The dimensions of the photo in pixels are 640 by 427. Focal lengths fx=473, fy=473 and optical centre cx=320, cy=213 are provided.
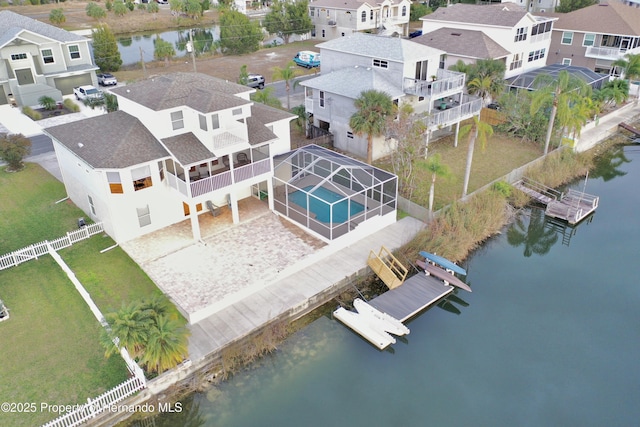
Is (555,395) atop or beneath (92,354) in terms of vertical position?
beneath

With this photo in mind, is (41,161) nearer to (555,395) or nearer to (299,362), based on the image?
(299,362)

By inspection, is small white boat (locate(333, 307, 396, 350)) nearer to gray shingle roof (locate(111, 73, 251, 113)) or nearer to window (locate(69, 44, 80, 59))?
gray shingle roof (locate(111, 73, 251, 113))

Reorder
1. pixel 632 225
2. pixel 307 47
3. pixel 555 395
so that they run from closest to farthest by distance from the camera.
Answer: pixel 555 395 → pixel 632 225 → pixel 307 47

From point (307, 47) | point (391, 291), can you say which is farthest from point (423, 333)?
point (307, 47)

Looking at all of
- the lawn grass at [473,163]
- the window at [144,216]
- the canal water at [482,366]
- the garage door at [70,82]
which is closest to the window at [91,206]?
the window at [144,216]

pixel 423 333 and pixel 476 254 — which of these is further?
pixel 476 254

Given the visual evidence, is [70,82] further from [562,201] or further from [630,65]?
[630,65]

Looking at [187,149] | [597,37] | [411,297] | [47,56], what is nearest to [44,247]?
[187,149]
